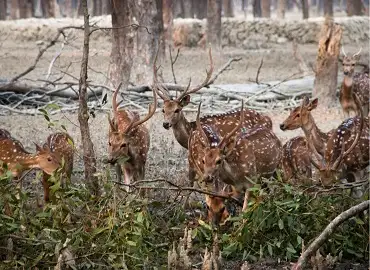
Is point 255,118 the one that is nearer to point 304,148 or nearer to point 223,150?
point 304,148

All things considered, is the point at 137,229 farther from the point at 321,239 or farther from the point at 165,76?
the point at 165,76

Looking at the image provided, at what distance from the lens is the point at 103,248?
6.32 meters

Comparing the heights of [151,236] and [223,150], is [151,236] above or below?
below

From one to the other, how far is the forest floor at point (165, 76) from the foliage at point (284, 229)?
190mm

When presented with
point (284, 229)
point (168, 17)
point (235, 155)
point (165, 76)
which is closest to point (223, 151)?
point (235, 155)

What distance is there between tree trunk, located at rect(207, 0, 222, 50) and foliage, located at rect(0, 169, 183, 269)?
716 inches

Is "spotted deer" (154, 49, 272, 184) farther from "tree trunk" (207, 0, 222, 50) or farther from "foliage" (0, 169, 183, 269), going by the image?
"tree trunk" (207, 0, 222, 50)

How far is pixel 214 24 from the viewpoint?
987 inches

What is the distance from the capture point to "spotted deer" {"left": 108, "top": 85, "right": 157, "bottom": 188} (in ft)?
26.2

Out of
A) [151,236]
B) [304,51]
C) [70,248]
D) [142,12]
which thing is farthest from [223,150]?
[304,51]

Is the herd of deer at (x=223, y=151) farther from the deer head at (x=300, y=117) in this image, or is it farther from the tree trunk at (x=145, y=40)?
the tree trunk at (x=145, y=40)

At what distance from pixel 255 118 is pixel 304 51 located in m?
19.0

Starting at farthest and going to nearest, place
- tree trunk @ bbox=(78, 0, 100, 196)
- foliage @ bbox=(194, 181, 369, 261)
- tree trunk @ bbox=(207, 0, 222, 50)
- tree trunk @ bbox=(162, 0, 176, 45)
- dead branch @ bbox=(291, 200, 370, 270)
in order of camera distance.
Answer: tree trunk @ bbox=(162, 0, 176, 45) → tree trunk @ bbox=(207, 0, 222, 50) → tree trunk @ bbox=(78, 0, 100, 196) → foliage @ bbox=(194, 181, 369, 261) → dead branch @ bbox=(291, 200, 370, 270)

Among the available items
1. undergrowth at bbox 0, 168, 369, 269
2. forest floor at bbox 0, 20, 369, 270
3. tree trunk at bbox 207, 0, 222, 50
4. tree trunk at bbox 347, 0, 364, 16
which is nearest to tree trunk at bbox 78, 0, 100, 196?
undergrowth at bbox 0, 168, 369, 269
